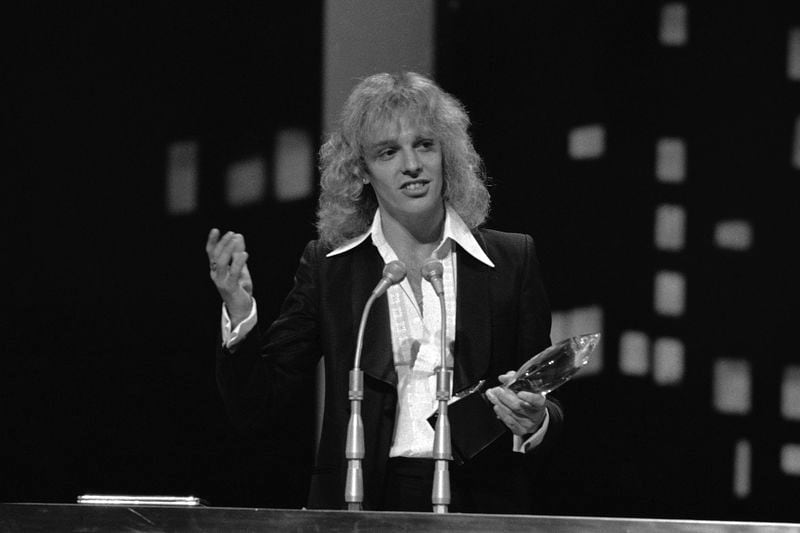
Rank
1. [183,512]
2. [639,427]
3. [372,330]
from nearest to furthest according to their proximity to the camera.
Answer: [183,512], [372,330], [639,427]

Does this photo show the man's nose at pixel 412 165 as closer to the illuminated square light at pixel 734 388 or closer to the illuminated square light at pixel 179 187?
the illuminated square light at pixel 179 187

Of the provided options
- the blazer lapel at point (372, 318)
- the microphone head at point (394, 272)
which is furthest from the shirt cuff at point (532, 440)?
the microphone head at point (394, 272)

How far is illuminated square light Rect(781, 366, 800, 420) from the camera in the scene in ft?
10.6

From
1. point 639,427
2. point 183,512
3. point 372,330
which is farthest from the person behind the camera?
point 639,427

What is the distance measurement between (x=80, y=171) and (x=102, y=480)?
903 mm

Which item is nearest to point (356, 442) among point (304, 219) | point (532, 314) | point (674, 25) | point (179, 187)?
point (532, 314)

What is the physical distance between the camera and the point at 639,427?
3.27 meters

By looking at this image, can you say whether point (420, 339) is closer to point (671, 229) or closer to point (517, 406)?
point (517, 406)

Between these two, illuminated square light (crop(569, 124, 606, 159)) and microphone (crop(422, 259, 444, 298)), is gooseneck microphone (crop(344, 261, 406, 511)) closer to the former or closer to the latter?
microphone (crop(422, 259, 444, 298))

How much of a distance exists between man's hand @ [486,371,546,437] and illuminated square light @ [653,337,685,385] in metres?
1.20

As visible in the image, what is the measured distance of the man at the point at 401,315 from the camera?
2.31m

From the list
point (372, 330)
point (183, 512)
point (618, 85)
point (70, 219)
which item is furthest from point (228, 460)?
point (183, 512)

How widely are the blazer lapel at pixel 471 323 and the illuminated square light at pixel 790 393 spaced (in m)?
1.20

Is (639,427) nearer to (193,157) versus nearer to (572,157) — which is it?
(572,157)
